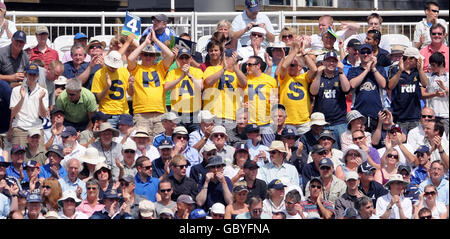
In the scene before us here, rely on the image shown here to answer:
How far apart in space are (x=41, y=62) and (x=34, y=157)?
5.59ft

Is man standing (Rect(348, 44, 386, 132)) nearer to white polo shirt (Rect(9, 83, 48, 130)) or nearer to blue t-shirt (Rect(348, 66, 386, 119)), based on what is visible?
blue t-shirt (Rect(348, 66, 386, 119))

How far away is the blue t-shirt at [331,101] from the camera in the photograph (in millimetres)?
15961

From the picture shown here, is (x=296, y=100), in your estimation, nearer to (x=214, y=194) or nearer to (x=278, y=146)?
(x=278, y=146)

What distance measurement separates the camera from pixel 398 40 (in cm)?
1780

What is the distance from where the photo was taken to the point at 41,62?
52.9 feet

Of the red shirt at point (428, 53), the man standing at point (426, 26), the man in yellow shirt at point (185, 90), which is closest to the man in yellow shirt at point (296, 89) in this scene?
the man in yellow shirt at point (185, 90)

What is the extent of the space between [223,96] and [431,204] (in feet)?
10.7

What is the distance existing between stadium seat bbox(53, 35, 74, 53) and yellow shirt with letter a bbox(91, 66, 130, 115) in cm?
197

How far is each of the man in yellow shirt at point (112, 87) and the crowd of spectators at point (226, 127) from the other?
0.02 meters

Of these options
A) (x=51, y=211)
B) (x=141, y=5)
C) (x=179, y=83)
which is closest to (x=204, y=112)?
(x=179, y=83)

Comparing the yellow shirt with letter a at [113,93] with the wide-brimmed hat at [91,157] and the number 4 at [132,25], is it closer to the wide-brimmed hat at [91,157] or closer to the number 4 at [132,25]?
the number 4 at [132,25]

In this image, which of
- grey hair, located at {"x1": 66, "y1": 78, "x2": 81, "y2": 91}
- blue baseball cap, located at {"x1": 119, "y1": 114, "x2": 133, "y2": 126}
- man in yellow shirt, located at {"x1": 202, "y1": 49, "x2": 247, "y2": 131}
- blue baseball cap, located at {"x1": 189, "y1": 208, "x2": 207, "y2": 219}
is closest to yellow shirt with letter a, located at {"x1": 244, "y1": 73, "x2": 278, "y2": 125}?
man in yellow shirt, located at {"x1": 202, "y1": 49, "x2": 247, "y2": 131}

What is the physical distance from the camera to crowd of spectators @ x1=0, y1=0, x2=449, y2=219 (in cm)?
1410
